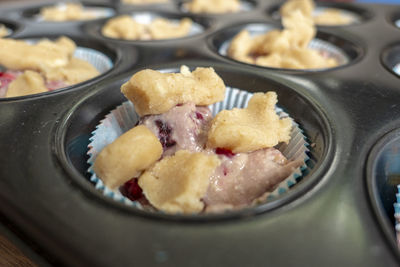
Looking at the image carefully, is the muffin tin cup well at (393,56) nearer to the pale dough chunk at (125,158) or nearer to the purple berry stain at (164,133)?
the purple berry stain at (164,133)

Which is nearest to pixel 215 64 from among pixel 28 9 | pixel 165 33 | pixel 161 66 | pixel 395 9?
pixel 161 66

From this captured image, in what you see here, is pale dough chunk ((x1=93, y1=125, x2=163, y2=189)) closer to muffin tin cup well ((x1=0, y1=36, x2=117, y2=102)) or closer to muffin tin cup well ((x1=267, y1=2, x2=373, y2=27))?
muffin tin cup well ((x1=0, y1=36, x2=117, y2=102))

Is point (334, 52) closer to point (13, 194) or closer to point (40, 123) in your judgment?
point (40, 123)

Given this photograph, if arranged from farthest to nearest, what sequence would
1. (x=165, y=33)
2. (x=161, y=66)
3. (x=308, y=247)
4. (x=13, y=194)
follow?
(x=165, y=33), (x=161, y=66), (x=13, y=194), (x=308, y=247)

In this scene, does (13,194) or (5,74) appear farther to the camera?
(5,74)

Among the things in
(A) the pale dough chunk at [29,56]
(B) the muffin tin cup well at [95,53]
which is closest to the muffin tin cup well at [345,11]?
(B) the muffin tin cup well at [95,53]

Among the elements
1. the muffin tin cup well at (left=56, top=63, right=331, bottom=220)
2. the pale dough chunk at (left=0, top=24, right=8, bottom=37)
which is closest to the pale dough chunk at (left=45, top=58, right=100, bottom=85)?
the muffin tin cup well at (left=56, top=63, right=331, bottom=220)

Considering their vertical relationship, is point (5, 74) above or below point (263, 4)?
below

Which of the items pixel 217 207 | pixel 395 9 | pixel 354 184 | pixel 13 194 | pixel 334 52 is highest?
pixel 395 9
